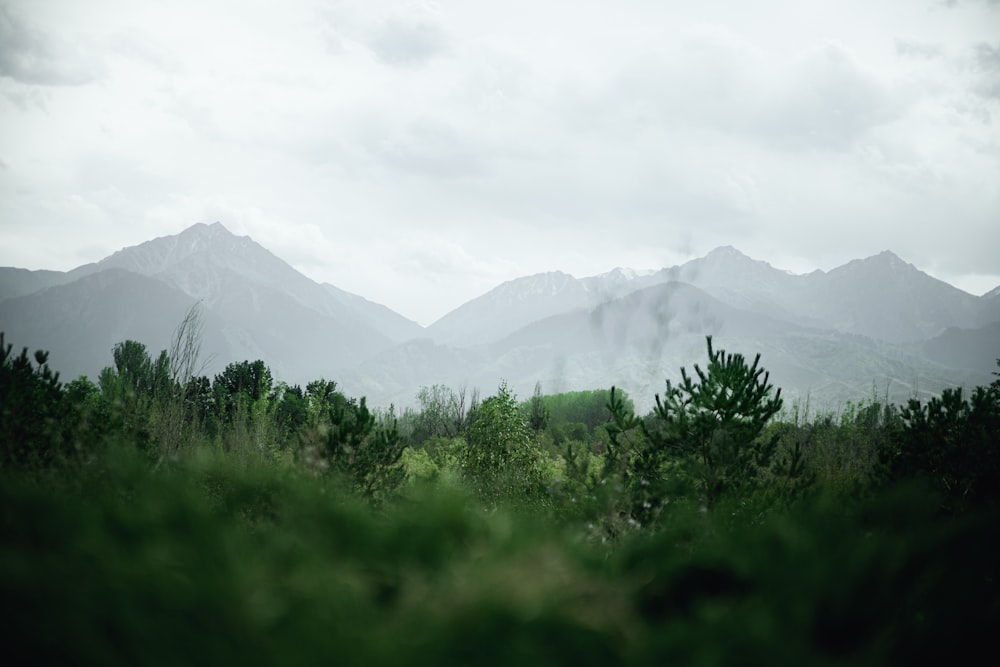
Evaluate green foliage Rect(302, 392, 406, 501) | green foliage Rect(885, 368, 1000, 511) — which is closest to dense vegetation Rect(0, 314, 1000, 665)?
green foliage Rect(302, 392, 406, 501)

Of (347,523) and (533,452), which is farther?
(533,452)

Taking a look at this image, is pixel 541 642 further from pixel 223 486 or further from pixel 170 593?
pixel 223 486

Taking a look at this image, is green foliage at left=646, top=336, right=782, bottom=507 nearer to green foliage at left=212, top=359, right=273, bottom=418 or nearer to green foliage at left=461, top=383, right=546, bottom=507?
green foliage at left=461, top=383, right=546, bottom=507

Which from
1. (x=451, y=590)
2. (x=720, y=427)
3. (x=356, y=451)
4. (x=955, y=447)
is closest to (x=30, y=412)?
(x=356, y=451)

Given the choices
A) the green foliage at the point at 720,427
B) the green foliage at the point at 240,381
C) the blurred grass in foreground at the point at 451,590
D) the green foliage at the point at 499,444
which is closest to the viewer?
the blurred grass in foreground at the point at 451,590

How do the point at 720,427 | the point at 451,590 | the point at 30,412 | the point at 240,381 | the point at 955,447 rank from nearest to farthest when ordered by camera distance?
the point at 451,590
the point at 30,412
the point at 720,427
the point at 955,447
the point at 240,381

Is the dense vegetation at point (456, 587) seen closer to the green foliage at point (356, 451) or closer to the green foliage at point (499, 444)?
the green foliage at point (356, 451)

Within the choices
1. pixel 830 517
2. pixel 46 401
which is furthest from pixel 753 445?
pixel 46 401

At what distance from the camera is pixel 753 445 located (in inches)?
209

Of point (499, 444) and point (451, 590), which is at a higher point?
point (451, 590)

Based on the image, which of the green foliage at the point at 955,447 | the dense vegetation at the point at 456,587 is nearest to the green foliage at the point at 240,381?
the green foliage at the point at 955,447

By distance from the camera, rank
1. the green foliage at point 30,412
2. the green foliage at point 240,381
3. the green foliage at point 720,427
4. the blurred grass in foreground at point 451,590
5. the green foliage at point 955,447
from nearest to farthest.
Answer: the blurred grass in foreground at point 451,590 → the green foliage at point 30,412 → the green foliage at point 720,427 → the green foliage at point 955,447 → the green foliage at point 240,381

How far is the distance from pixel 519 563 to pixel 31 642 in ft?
2.89

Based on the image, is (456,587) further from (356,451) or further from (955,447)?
(955,447)
